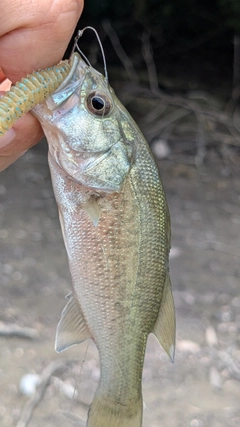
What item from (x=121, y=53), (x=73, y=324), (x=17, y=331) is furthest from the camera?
(x=121, y=53)

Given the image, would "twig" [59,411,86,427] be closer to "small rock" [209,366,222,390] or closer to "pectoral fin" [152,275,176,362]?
"small rock" [209,366,222,390]

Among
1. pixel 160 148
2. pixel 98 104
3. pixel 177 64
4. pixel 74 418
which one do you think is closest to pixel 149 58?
pixel 177 64

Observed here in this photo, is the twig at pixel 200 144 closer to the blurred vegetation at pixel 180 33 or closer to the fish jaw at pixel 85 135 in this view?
the blurred vegetation at pixel 180 33

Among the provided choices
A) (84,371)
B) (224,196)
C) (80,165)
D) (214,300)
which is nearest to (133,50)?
(224,196)

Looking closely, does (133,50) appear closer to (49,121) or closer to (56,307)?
(56,307)

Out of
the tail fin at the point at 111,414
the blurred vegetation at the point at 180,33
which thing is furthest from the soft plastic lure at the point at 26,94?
the blurred vegetation at the point at 180,33

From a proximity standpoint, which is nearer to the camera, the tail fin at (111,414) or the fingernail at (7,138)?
the fingernail at (7,138)

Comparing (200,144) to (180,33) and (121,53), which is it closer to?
(121,53)
